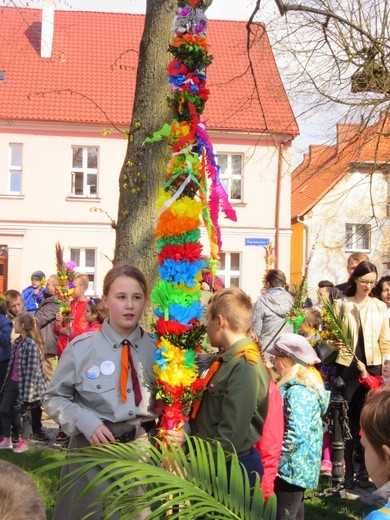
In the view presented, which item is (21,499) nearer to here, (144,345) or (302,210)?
(144,345)

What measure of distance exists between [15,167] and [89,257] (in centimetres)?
383

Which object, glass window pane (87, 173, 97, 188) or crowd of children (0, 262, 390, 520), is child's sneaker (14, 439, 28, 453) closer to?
crowd of children (0, 262, 390, 520)

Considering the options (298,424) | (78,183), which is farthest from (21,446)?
(78,183)

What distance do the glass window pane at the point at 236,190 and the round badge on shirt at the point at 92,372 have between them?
2427cm

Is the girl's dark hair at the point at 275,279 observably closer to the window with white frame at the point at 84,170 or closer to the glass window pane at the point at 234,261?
the glass window pane at the point at 234,261

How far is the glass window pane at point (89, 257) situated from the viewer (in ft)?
88.8

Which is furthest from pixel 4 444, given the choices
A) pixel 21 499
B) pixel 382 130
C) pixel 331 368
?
pixel 21 499

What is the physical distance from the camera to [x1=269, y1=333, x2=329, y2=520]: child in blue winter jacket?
17.1 feet

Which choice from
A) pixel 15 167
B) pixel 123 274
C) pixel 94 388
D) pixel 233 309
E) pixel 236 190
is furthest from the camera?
pixel 236 190

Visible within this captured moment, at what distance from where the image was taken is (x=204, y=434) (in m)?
4.09

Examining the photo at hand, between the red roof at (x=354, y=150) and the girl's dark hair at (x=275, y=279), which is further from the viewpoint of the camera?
the red roof at (x=354, y=150)

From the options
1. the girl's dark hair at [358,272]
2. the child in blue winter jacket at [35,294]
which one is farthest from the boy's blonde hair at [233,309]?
the child in blue winter jacket at [35,294]

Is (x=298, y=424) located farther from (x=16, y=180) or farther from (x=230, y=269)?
(x=16, y=180)

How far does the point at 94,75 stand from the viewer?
28.7 m
